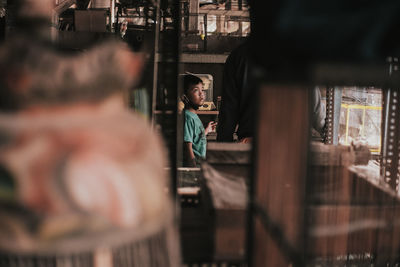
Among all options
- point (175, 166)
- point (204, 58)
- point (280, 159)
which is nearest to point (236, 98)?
point (175, 166)

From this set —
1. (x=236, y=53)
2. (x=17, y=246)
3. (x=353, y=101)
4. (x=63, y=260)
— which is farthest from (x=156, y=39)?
(x=353, y=101)

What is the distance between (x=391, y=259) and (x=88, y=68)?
1079mm

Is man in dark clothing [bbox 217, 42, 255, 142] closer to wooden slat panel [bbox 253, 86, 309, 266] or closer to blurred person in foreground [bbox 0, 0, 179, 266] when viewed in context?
wooden slat panel [bbox 253, 86, 309, 266]

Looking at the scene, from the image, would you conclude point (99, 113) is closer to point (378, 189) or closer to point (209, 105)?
point (378, 189)

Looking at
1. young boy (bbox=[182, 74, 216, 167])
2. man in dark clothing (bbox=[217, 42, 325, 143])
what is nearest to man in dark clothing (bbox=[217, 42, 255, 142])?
man in dark clothing (bbox=[217, 42, 325, 143])

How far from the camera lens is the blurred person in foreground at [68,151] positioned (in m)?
0.44

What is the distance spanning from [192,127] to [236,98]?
999 millimetres

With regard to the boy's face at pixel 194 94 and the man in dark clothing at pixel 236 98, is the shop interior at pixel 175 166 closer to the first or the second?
the man in dark clothing at pixel 236 98

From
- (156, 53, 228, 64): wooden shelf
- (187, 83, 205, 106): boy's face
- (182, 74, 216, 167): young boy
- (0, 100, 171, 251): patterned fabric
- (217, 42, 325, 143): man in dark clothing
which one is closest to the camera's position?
(0, 100, 171, 251): patterned fabric

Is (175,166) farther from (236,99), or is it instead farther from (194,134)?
(194,134)

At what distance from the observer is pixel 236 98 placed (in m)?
2.51

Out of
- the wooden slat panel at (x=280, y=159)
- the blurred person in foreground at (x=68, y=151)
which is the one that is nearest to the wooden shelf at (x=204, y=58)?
the wooden slat panel at (x=280, y=159)

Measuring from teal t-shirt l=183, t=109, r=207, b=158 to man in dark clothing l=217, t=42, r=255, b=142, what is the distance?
89 cm

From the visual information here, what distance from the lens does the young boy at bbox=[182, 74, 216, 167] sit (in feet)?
11.1
